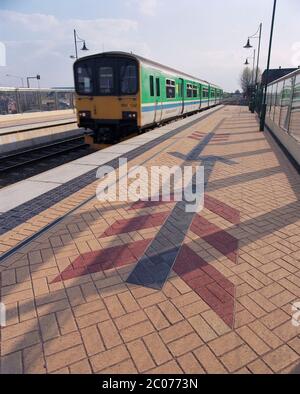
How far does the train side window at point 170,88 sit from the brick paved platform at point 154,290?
34.7ft

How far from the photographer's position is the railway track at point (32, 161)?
351 inches

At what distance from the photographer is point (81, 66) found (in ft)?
36.3

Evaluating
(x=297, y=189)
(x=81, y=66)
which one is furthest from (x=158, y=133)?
(x=297, y=189)

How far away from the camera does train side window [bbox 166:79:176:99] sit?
46.4 ft

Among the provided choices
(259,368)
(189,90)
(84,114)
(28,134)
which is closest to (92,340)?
(259,368)

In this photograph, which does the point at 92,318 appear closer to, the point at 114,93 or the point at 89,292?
the point at 89,292

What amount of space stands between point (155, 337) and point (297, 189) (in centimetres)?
446

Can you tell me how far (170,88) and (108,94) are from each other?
5.03 meters

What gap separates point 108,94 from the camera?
35.3ft

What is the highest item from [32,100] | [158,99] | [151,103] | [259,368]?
[32,100]

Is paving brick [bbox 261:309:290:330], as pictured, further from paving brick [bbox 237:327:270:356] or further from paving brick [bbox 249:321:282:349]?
paving brick [bbox 237:327:270:356]

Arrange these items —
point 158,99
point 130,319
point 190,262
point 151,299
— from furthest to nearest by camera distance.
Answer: point 158,99 → point 190,262 → point 151,299 → point 130,319

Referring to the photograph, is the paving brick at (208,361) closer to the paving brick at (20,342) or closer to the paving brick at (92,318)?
the paving brick at (92,318)

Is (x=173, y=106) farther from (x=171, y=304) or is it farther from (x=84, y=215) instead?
(x=171, y=304)
